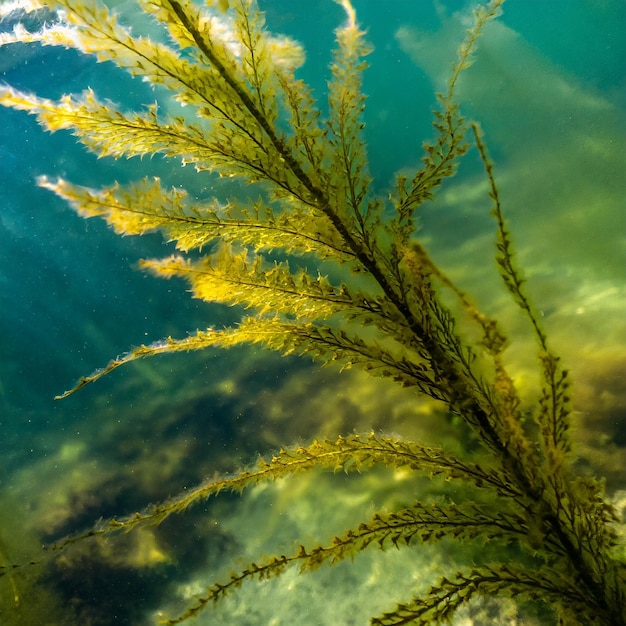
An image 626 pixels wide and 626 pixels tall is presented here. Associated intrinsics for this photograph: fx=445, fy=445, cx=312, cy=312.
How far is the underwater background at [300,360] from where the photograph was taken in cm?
305

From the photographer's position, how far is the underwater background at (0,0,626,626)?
10.0 ft

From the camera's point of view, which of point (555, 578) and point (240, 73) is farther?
point (555, 578)

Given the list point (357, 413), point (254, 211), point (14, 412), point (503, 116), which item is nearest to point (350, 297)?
point (254, 211)

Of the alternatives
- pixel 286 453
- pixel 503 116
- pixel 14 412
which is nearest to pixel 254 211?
pixel 286 453

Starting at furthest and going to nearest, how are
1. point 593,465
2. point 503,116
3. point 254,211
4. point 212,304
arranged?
point 212,304
point 503,116
point 593,465
point 254,211

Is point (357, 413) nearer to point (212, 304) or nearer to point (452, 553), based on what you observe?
point (452, 553)

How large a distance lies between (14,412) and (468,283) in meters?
4.26

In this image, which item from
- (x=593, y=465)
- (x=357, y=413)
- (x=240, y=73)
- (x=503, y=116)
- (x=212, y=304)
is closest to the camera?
(x=240, y=73)

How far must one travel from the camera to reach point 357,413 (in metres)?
3.39

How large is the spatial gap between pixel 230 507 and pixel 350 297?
249 centimetres

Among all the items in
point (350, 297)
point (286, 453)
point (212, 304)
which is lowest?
point (286, 453)

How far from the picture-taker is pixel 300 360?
363 cm

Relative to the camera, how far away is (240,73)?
144 centimetres

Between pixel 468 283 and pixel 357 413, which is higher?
pixel 468 283
